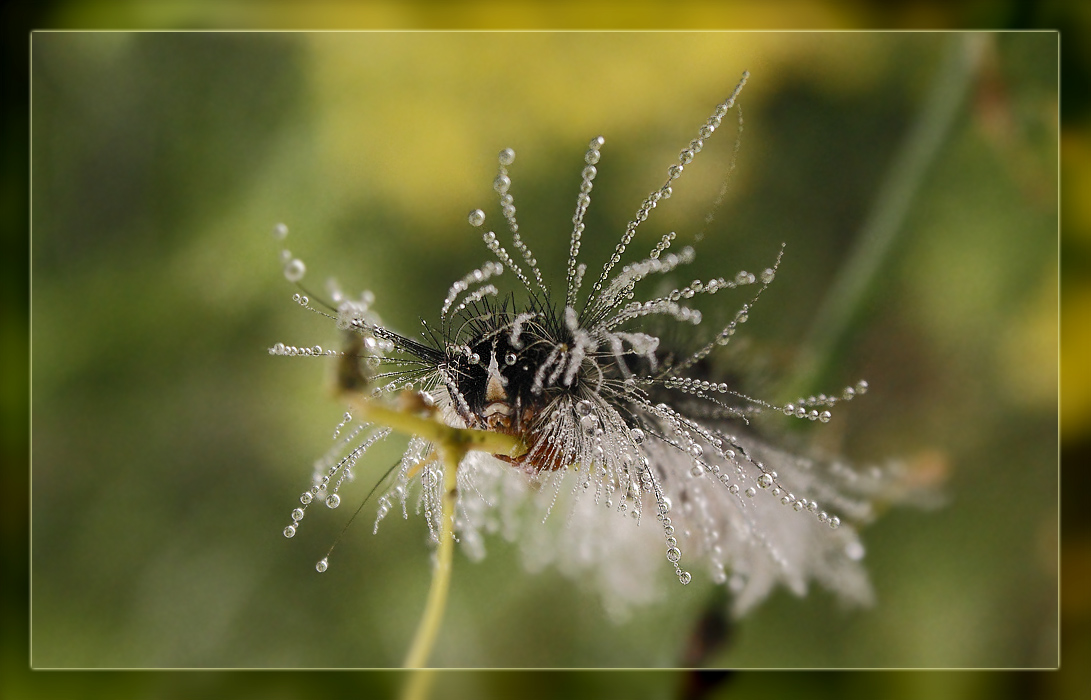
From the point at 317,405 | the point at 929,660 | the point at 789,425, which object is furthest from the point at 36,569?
the point at 929,660

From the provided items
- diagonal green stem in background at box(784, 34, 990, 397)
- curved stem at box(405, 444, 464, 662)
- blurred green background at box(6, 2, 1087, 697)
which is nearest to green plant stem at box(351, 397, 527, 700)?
curved stem at box(405, 444, 464, 662)

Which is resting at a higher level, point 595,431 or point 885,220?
point 885,220

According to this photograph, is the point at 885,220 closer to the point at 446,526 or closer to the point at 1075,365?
the point at 1075,365

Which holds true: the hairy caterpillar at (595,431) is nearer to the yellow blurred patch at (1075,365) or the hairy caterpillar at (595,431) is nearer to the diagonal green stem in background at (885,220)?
the diagonal green stem in background at (885,220)

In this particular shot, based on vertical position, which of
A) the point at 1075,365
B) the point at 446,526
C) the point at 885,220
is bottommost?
the point at 446,526

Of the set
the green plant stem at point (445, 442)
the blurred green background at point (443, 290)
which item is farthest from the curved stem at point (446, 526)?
the blurred green background at point (443, 290)

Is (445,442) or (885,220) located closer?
(445,442)

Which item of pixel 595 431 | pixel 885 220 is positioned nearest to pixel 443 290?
pixel 595 431
